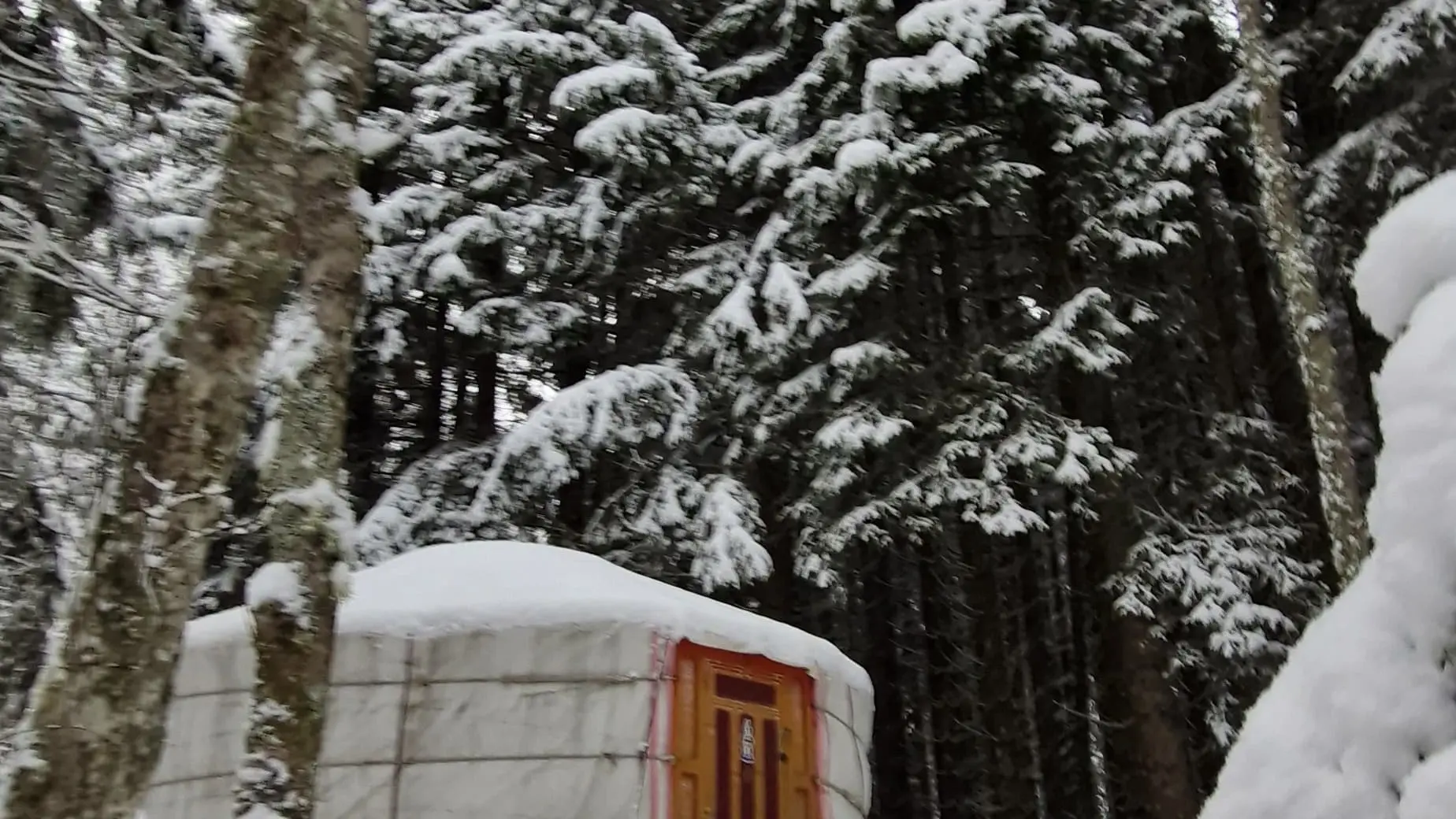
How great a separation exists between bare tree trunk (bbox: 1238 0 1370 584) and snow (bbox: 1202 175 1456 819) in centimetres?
365

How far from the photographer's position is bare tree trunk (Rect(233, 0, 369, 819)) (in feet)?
8.37

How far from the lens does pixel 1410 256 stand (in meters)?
0.93

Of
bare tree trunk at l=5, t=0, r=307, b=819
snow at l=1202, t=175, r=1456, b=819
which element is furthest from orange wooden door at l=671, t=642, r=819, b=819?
snow at l=1202, t=175, r=1456, b=819

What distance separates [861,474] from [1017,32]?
256 centimetres

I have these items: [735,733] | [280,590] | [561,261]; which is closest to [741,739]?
[735,733]

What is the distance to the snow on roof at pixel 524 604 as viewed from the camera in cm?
433

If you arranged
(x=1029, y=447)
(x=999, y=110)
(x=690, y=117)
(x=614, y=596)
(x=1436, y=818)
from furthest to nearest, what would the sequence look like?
(x=690, y=117) < (x=999, y=110) < (x=1029, y=447) < (x=614, y=596) < (x=1436, y=818)

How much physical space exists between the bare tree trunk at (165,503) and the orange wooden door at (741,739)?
7.38ft

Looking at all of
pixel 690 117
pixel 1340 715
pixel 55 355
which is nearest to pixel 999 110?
pixel 690 117

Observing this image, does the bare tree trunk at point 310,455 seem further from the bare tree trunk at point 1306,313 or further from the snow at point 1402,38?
the snow at point 1402,38

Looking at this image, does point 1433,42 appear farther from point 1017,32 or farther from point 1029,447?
point 1029,447

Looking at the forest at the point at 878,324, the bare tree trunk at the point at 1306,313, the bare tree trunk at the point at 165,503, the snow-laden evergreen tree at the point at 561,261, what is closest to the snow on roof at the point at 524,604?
the forest at the point at 878,324

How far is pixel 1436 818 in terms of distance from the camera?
748mm

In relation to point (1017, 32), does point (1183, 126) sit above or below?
below
